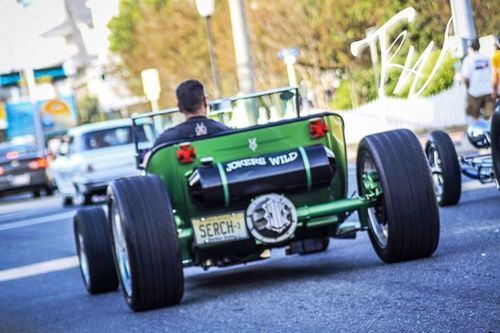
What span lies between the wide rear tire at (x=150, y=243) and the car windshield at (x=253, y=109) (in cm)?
204

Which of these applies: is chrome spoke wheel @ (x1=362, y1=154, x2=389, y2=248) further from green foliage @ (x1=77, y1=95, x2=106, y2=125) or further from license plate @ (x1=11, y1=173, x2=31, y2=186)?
green foliage @ (x1=77, y1=95, x2=106, y2=125)

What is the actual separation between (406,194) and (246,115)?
7.58ft

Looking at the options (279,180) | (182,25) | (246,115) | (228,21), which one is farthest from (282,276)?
(182,25)

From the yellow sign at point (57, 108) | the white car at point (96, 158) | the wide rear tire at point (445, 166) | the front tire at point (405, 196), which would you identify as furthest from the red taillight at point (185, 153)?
the yellow sign at point (57, 108)

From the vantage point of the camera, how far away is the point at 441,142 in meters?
10.9

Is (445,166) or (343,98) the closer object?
(445,166)

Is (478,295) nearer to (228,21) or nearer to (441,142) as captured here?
(441,142)

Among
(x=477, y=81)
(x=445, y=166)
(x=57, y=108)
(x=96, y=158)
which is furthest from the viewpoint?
(x=57, y=108)

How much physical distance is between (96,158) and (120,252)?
51.4 ft

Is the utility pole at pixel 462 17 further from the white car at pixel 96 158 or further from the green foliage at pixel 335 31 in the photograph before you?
the white car at pixel 96 158

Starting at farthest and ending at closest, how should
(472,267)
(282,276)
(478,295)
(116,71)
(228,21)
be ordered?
(116,71) → (228,21) → (282,276) → (472,267) → (478,295)

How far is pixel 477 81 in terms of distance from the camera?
9828 millimetres

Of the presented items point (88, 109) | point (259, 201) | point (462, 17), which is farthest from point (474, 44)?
point (88, 109)
